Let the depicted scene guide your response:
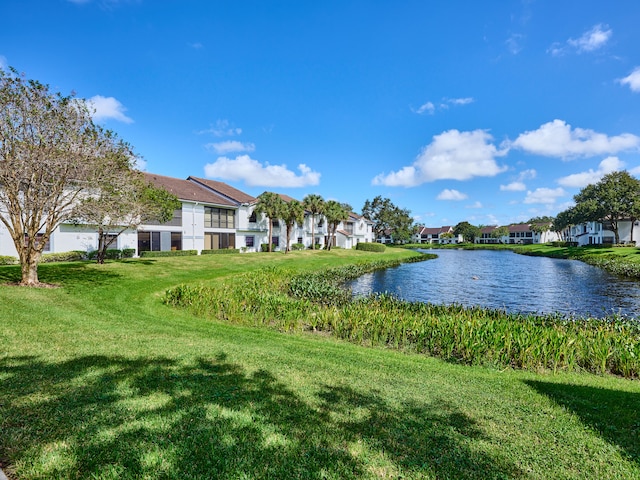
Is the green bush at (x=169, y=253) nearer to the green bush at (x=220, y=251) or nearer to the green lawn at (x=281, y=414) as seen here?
the green bush at (x=220, y=251)

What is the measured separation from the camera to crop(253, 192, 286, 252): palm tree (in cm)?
4112

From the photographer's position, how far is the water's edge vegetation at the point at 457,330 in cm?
877

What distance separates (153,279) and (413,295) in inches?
653

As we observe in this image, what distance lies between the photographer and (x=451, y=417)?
16.0 ft

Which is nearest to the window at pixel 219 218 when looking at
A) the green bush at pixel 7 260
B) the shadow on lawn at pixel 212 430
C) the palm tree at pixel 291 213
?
the palm tree at pixel 291 213

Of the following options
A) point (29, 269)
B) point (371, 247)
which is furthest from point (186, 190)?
point (371, 247)

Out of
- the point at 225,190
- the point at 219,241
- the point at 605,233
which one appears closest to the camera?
the point at 219,241

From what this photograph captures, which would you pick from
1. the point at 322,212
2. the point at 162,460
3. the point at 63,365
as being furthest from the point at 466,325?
the point at 322,212

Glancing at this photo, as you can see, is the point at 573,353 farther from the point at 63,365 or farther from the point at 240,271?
the point at 240,271

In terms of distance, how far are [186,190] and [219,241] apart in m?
7.01

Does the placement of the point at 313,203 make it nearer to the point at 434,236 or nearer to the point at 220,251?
the point at 220,251

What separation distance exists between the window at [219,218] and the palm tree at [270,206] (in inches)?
122

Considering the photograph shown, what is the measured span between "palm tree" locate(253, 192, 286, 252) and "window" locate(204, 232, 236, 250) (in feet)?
15.4

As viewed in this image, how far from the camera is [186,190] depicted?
38.4 m
